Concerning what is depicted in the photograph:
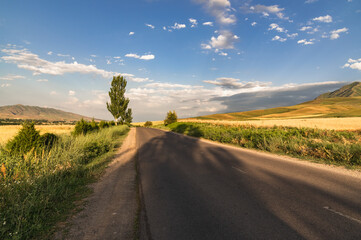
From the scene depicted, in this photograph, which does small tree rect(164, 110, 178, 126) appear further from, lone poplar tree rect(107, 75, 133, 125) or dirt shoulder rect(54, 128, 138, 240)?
dirt shoulder rect(54, 128, 138, 240)

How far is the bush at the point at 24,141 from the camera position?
7366 millimetres

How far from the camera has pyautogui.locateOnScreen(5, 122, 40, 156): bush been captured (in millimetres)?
7366

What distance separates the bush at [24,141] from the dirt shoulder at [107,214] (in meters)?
4.56

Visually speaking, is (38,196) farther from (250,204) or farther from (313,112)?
(313,112)

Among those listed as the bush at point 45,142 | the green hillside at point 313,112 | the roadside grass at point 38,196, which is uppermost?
the green hillside at point 313,112

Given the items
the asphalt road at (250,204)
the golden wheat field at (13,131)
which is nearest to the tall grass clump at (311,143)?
the asphalt road at (250,204)

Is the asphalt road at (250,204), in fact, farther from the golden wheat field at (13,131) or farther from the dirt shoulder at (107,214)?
the golden wheat field at (13,131)

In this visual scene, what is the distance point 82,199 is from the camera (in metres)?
Result: 4.43

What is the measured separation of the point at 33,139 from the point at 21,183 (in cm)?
475

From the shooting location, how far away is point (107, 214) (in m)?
3.62

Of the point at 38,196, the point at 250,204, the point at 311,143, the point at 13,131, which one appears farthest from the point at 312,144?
the point at 13,131

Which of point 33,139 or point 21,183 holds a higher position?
point 33,139

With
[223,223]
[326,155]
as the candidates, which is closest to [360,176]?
[326,155]

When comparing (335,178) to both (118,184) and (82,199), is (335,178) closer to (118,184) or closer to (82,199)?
(118,184)
